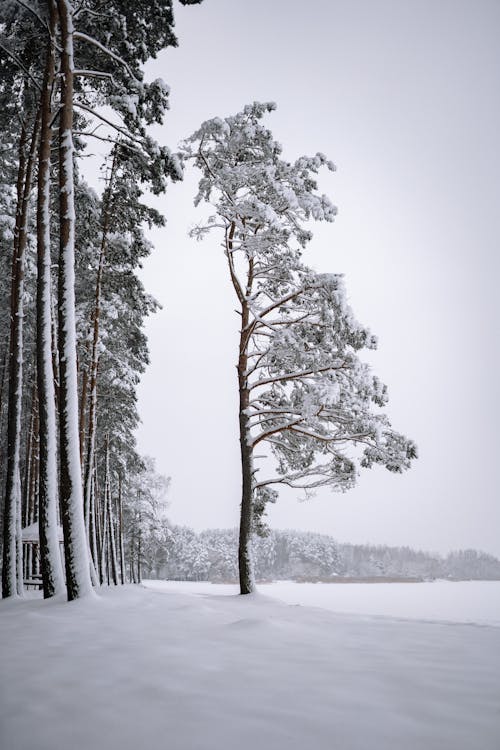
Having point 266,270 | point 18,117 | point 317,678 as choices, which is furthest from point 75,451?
point 18,117

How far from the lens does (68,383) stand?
7102 mm

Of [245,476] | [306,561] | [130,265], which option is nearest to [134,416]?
[130,265]

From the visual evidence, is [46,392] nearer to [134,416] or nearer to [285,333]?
[285,333]

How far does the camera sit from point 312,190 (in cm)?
1161

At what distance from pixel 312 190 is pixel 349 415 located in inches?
233

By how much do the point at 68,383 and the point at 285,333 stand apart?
5550 millimetres

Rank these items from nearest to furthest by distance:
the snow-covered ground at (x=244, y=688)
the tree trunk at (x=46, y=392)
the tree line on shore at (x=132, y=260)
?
1. the snow-covered ground at (x=244, y=688)
2. the tree trunk at (x=46, y=392)
3. the tree line on shore at (x=132, y=260)

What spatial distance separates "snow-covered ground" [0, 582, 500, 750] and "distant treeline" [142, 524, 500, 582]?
210 feet

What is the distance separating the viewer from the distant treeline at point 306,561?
268 feet

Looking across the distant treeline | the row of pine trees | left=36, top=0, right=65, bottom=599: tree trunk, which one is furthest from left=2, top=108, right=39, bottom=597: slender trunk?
the distant treeline

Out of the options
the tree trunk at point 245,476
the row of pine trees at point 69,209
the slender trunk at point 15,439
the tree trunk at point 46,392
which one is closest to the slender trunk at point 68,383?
the row of pine trees at point 69,209

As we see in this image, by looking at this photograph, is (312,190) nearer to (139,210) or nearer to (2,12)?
(139,210)

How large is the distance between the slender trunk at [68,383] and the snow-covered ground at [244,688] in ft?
7.05

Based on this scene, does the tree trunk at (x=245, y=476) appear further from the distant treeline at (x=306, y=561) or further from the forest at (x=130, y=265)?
the distant treeline at (x=306, y=561)
